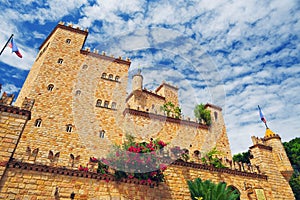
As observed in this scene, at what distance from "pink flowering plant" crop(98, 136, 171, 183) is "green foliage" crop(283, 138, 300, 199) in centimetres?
2297

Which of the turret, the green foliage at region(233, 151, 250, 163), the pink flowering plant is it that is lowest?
the pink flowering plant

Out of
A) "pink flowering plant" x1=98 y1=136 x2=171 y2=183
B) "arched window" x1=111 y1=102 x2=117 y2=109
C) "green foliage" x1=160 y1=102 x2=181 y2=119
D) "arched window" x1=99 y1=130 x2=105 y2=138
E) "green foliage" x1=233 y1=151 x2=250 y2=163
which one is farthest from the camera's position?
"green foliage" x1=233 y1=151 x2=250 y2=163

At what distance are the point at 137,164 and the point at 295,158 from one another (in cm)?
2911

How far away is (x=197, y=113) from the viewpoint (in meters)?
26.1

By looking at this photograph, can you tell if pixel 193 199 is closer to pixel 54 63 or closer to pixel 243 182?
pixel 243 182

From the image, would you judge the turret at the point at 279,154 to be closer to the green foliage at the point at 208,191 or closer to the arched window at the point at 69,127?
the green foliage at the point at 208,191

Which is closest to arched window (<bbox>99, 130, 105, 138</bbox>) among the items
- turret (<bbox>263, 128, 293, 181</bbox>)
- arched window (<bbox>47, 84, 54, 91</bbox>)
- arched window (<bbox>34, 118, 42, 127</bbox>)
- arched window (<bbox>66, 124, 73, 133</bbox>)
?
arched window (<bbox>66, 124, 73, 133</bbox>)

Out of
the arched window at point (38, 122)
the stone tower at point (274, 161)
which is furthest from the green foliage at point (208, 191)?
the arched window at point (38, 122)

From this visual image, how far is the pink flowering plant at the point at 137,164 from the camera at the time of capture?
38.5ft

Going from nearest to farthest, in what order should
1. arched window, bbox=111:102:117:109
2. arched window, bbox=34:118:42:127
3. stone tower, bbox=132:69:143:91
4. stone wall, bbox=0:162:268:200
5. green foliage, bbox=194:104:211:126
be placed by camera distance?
stone wall, bbox=0:162:268:200 < arched window, bbox=34:118:42:127 < arched window, bbox=111:102:117:109 < green foliage, bbox=194:104:211:126 < stone tower, bbox=132:69:143:91

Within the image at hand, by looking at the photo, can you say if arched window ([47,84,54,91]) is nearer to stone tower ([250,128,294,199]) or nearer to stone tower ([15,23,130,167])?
stone tower ([15,23,130,167])

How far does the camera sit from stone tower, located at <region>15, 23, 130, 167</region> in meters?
17.5

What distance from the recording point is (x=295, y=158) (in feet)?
99.0

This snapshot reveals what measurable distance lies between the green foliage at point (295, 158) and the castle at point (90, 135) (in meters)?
10.6
